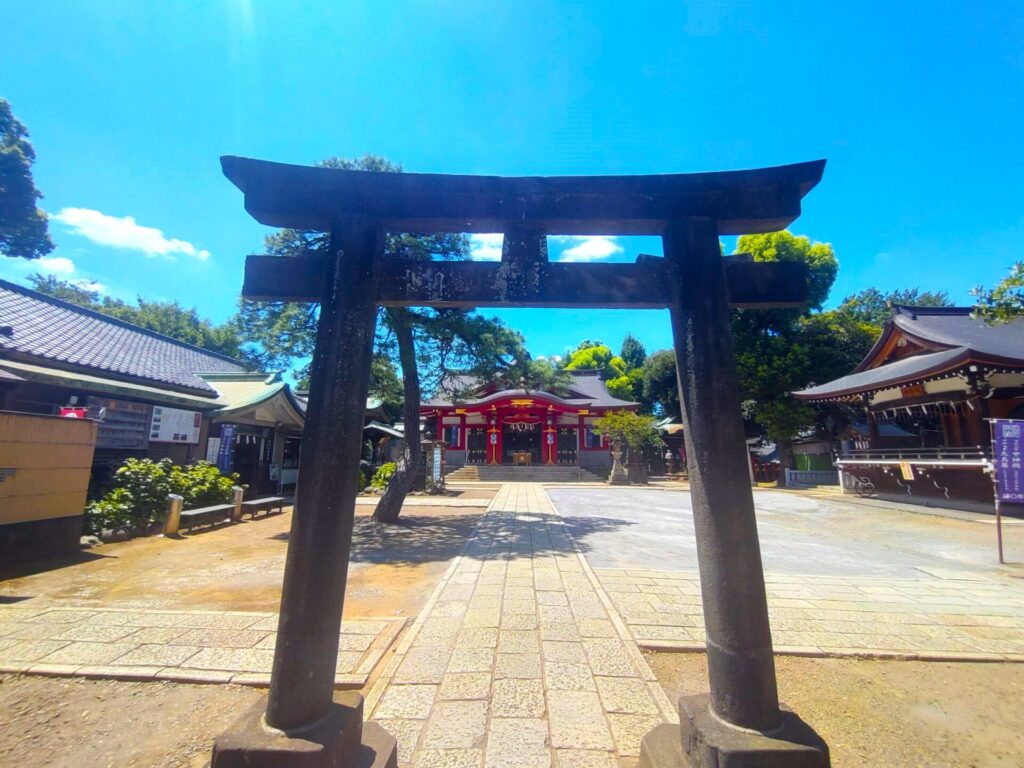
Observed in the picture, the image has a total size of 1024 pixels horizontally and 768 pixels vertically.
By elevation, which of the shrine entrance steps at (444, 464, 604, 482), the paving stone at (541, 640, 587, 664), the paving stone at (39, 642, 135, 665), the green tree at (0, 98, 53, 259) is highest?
the green tree at (0, 98, 53, 259)

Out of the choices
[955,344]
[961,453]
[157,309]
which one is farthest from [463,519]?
[157,309]

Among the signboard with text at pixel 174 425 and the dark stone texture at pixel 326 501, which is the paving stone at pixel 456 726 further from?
the signboard with text at pixel 174 425

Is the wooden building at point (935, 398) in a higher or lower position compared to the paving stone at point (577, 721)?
higher

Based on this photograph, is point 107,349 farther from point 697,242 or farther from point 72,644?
point 697,242

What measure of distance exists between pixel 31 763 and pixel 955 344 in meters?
20.1

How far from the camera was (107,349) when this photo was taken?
10.7 m

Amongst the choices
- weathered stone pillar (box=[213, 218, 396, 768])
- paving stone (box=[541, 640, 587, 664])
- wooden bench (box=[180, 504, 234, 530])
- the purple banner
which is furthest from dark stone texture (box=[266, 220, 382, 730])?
the purple banner

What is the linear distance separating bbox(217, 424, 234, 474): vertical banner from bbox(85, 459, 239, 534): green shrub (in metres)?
2.51

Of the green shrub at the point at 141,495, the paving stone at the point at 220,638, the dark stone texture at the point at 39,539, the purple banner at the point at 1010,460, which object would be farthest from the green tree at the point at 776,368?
the dark stone texture at the point at 39,539

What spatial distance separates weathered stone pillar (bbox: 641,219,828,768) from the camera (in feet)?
6.53

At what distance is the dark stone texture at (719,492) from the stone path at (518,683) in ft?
2.61

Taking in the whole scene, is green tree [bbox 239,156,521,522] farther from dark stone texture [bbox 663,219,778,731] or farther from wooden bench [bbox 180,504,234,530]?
dark stone texture [bbox 663,219,778,731]

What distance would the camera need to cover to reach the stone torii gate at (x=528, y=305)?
2.04m

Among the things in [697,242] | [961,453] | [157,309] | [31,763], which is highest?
[157,309]
